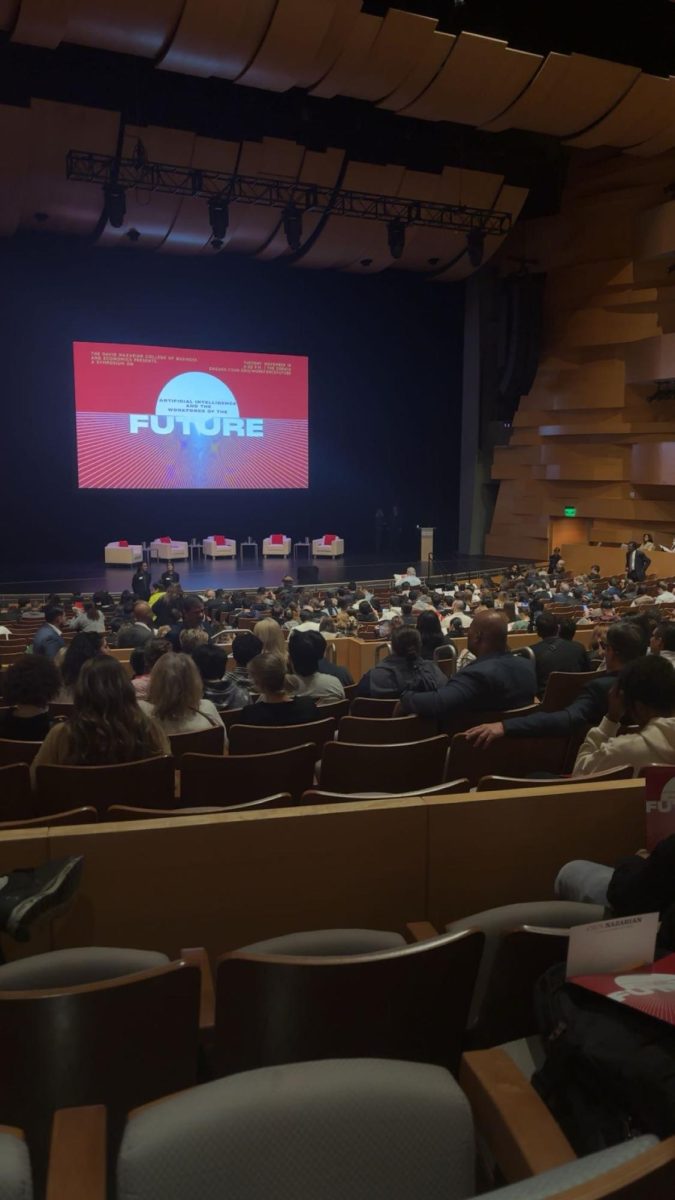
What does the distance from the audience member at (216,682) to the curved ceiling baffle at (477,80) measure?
10.4m

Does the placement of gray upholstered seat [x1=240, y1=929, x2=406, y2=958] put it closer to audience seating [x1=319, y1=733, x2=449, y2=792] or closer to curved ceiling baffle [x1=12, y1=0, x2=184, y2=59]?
audience seating [x1=319, y1=733, x2=449, y2=792]

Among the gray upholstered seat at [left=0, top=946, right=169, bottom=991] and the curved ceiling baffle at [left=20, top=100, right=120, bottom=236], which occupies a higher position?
the curved ceiling baffle at [left=20, top=100, right=120, bottom=236]

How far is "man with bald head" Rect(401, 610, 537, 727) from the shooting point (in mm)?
3818

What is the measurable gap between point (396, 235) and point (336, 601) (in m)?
8.21

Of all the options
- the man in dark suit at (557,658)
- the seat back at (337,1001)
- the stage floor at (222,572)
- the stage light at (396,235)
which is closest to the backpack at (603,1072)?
the seat back at (337,1001)

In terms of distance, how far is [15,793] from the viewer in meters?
2.81

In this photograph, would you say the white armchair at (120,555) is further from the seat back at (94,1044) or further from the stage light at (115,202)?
the seat back at (94,1044)

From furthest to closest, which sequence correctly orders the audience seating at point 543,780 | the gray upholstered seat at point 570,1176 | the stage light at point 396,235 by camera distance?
the stage light at point 396,235
the audience seating at point 543,780
the gray upholstered seat at point 570,1176

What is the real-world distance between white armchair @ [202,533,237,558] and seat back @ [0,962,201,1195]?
57.9 ft

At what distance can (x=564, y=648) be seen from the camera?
5.11m

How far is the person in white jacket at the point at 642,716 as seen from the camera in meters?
2.72

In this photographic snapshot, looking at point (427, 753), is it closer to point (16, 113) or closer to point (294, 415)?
point (16, 113)

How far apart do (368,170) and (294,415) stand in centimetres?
527

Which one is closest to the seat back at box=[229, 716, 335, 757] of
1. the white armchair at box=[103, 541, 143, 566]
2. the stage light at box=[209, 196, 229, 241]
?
the stage light at box=[209, 196, 229, 241]
